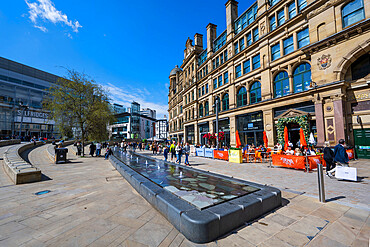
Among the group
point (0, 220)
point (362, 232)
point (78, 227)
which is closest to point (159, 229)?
point (78, 227)

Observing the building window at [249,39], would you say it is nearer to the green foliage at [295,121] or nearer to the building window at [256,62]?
the building window at [256,62]

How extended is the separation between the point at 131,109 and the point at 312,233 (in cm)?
9265

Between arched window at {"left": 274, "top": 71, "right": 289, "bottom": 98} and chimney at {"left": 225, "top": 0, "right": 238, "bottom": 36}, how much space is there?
37.6ft

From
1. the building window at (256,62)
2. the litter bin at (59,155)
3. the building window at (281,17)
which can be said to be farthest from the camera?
the building window at (256,62)

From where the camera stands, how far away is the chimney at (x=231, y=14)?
83.0 feet

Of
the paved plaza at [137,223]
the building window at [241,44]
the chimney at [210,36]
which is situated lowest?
the paved plaza at [137,223]

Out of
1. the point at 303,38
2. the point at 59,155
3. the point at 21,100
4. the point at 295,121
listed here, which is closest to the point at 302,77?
the point at 303,38

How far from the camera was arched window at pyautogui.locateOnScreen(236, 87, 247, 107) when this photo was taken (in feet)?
75.3

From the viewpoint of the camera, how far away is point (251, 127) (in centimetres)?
2145

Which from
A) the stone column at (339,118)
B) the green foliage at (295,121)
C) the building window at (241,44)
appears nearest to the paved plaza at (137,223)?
the stone column at (339,118)

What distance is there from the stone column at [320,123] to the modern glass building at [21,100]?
6680 centimetres

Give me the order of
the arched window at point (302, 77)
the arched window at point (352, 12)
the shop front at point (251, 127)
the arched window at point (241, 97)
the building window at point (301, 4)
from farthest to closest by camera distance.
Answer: the arched window at point (241, 97)
the shop front at point (251, 127)
the building window at point (301, 4)
the arched window at point (302, 77)
the arched window at point (352, 12)

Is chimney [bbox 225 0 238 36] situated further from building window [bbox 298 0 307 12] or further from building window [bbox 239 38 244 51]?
building window [bbox 298 0 307 12]

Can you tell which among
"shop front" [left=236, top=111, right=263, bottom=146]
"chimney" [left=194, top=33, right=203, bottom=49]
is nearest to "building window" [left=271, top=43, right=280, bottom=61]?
"shop front" [left=236, top=111, right=263, bottom=146]
